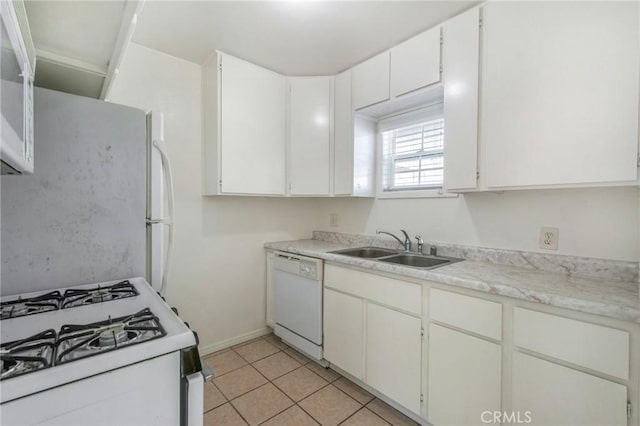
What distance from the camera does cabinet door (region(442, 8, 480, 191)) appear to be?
1604 mm

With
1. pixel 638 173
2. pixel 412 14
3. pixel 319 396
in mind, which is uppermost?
pixel 412 14

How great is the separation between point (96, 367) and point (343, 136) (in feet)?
7.11

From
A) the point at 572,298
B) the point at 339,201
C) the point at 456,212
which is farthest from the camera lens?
the point at 339,201

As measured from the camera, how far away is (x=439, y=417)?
1.47 m

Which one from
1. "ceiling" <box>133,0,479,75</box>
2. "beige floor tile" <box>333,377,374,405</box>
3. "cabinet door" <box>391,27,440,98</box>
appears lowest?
"beige floor tile" <box>333,377,374,405</box>

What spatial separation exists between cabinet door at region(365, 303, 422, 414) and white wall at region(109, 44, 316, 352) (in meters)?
1.33

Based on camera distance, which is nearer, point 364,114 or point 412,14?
point 412,14

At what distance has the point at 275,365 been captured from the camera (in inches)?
87.8

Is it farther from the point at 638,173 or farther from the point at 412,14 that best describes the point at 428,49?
the point at 638,173

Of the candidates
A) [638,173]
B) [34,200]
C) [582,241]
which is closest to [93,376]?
[34,200]

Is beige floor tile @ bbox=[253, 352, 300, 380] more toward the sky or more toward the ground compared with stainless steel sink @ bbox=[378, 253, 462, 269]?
more toward the ground

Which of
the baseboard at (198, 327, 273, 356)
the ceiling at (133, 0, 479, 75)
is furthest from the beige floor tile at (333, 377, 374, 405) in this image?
the ceiling at (133, 0, 479, 75)

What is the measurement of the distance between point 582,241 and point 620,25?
102 cm

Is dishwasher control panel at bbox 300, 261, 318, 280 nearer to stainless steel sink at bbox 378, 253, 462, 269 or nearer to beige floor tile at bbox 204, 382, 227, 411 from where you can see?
stainless steel sink at bbox 378, 253, 462, 269
